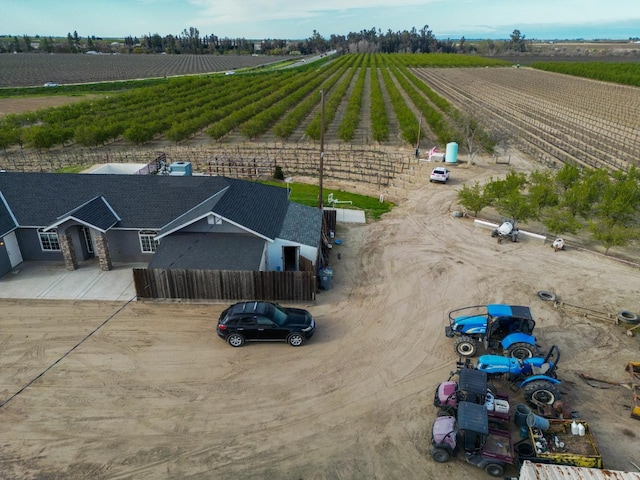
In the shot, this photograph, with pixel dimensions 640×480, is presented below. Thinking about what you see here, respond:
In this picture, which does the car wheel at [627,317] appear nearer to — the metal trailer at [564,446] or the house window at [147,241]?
the metal trailer at [564,446]

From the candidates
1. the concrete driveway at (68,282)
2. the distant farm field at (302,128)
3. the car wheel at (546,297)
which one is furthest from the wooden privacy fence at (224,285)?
the distant farm field at (302,128)

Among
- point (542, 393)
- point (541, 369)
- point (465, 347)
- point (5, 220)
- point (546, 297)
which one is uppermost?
point (5, 220)

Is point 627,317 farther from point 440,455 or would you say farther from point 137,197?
point 137,197

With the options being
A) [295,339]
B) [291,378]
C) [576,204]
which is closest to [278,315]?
[295,339]

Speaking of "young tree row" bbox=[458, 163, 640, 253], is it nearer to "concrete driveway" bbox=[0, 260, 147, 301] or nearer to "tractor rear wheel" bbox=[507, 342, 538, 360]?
"tractor rear wheel" bbox=[507, 342, 538, 360]

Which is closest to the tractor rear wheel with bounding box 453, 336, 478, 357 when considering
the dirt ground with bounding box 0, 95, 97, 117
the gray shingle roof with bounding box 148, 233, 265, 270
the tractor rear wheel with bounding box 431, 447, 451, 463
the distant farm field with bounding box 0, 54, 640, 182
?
the tractor rear wheel with bounding box 431, 447, 451, 463

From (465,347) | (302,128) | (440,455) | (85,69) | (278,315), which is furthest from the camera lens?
(85,69)
